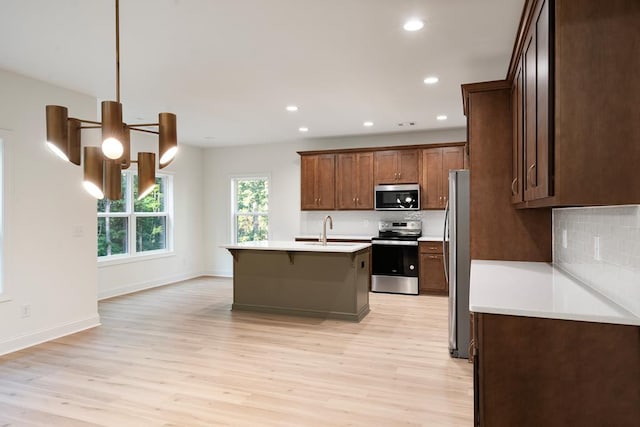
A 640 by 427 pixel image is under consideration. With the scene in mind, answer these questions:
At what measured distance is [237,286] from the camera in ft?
16.8

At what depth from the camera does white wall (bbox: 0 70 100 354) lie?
374cm

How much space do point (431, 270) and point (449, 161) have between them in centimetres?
172

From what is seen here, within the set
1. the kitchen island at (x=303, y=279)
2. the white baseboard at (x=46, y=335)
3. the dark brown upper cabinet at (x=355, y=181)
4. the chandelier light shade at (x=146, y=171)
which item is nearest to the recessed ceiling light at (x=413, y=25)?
the chandelier light shade at (x=146, y=171)

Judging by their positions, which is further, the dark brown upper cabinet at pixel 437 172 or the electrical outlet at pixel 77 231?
the dark brown upper cabinet at pixel 437 172

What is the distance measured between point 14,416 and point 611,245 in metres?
3.53

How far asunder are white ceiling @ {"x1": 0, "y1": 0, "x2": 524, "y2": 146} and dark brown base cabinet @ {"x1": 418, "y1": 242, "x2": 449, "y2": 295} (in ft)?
6.76

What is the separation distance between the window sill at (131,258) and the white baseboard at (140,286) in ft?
1.27

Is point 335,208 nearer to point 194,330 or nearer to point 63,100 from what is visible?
point 194,330

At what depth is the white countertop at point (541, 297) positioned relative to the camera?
155 centimetres

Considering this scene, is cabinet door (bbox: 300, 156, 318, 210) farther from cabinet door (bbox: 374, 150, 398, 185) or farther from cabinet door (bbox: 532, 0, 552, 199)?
cabinet door (bbox: 532, 0, 552, 199)

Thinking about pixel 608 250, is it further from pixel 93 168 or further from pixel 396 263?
pixel 396 263

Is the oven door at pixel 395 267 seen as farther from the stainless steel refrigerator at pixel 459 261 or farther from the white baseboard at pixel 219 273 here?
the white baseboard at pixel 219 273

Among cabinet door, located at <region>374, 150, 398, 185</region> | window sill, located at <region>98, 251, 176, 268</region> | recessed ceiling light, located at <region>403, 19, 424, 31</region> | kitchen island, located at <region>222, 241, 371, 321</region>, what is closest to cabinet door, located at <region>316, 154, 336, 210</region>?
cabinet door, located at <region>374, 150, 398, 185</region>

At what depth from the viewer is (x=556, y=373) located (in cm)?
158
